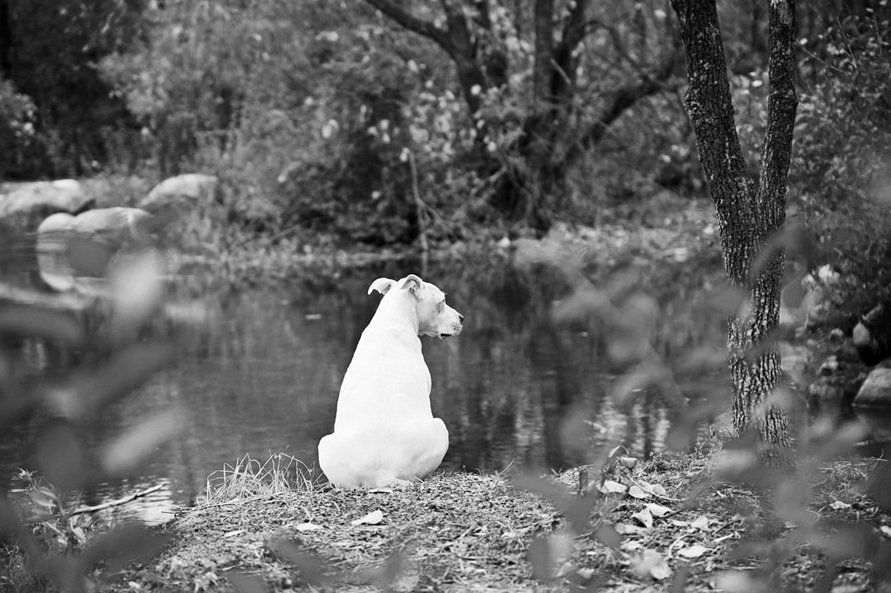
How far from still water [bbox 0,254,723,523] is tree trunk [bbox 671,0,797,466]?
32 centimetres

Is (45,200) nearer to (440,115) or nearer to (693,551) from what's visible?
(440,115)

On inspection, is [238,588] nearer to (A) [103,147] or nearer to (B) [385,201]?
(B) [385,201]

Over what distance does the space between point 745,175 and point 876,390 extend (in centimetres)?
496

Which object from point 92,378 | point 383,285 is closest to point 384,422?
point 383,285

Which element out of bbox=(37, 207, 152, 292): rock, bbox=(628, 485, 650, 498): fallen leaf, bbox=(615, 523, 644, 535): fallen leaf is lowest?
bbox=(615, 523, 644, 535): fallen leaf

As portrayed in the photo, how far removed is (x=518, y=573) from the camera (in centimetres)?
388

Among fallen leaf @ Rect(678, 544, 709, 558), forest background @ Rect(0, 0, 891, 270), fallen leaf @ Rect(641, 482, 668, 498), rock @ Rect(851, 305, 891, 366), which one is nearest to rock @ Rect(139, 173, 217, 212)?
forest background @ Rect(0, 0, 891, 270)

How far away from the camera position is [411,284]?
6.00 metres

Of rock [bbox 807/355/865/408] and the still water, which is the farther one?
rock [bbox 807/355/865/408]

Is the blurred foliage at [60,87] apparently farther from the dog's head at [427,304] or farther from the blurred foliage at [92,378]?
the blurred foliage at [92,378]

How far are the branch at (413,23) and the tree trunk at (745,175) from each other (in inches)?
572

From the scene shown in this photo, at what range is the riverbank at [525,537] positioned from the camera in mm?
3416

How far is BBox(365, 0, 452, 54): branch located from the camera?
1906 centimetres

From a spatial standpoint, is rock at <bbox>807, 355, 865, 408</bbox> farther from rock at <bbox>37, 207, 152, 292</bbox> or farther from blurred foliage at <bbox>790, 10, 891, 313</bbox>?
rock at <bbox>37, 207, 152, 292</bbox>
